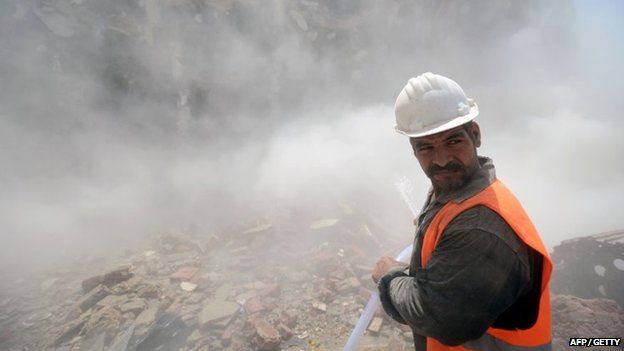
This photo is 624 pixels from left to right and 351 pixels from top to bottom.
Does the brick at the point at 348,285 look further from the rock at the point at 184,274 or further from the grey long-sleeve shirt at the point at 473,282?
the grey long-sleeve shirt at the point at 473,282

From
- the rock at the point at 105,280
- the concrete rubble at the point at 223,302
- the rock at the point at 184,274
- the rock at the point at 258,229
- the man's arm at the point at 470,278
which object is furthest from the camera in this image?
the rock at the point at 258,229

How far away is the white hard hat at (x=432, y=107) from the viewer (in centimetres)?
124

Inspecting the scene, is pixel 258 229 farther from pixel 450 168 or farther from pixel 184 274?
pixel 450 168

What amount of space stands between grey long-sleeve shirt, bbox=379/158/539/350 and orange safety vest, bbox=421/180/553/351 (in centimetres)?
2

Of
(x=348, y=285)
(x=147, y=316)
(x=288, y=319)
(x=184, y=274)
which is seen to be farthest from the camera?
(x=184, y=274)

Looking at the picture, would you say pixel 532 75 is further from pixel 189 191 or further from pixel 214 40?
pixel 189 191

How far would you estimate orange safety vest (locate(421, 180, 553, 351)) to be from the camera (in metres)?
0.96

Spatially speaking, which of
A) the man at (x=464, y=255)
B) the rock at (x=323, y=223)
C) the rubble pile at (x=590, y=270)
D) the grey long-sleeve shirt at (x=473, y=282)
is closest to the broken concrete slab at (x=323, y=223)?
the rock at (x=323, y=223)

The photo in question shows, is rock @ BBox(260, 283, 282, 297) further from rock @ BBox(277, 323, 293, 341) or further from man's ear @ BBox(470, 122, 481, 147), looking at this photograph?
man's ear @ BBox(470, 122, 481, 147)

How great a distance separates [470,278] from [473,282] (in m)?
0.01

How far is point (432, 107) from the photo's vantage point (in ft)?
4.09

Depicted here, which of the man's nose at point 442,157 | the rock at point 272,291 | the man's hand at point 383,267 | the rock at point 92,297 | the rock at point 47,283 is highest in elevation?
the man's nose at point 442,157

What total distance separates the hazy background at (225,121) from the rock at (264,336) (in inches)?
125

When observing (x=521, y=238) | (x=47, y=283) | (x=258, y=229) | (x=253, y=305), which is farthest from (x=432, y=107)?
(x=47, y=283)
